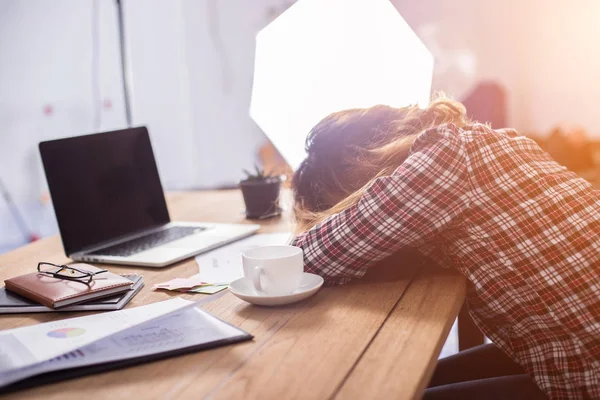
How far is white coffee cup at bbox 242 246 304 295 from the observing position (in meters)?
0.81

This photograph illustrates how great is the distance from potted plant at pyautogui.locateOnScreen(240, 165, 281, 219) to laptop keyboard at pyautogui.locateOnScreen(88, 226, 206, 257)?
0.17 metres

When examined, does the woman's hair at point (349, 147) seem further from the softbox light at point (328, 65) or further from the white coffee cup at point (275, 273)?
the softbox light at point (328, 65)

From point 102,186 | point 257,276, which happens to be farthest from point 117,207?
point 257,276

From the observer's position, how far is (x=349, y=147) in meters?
1.12

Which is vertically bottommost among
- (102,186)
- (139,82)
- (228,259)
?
(228,259)

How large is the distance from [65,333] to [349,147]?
0.60 metres

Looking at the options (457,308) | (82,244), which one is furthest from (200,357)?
(82,244)

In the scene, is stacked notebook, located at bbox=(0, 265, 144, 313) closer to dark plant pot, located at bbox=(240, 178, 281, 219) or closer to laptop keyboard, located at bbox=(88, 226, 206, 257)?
laptop keyboard, located at bbox=(88, 226, 206, 257)

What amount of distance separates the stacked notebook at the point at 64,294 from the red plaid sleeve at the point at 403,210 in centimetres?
28

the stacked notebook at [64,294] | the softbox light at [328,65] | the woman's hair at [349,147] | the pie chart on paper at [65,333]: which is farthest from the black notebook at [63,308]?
the softbox light at [328,65]

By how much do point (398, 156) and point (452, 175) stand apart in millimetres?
150

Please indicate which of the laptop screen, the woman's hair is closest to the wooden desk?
the woman's hair

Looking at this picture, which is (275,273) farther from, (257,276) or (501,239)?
(501,239)

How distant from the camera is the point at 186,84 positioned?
3.77m
